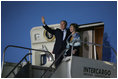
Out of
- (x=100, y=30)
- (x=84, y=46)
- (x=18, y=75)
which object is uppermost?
(x=100, y=30)

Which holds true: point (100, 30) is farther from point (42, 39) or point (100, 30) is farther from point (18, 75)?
point (18, 75)

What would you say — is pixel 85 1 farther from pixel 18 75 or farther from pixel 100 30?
pixel 18 75

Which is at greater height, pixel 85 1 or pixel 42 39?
pixel 85 1

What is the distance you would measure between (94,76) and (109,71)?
68 cm

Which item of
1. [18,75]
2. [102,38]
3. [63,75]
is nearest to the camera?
[63,75]

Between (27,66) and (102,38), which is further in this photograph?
(102,38)

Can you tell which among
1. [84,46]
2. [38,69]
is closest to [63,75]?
[38,69]

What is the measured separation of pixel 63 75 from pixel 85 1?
403cm

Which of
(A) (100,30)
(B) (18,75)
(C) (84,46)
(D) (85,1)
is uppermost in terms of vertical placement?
(D) (85,1)

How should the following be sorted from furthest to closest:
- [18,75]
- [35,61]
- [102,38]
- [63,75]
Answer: [35,61] → [102,38] → [18,75] → [63,75]

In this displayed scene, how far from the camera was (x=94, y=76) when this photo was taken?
6020mm

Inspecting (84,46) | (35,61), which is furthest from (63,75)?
(35,61)

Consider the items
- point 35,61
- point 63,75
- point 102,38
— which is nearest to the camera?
point 63,75

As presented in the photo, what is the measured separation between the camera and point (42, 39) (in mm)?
9656
